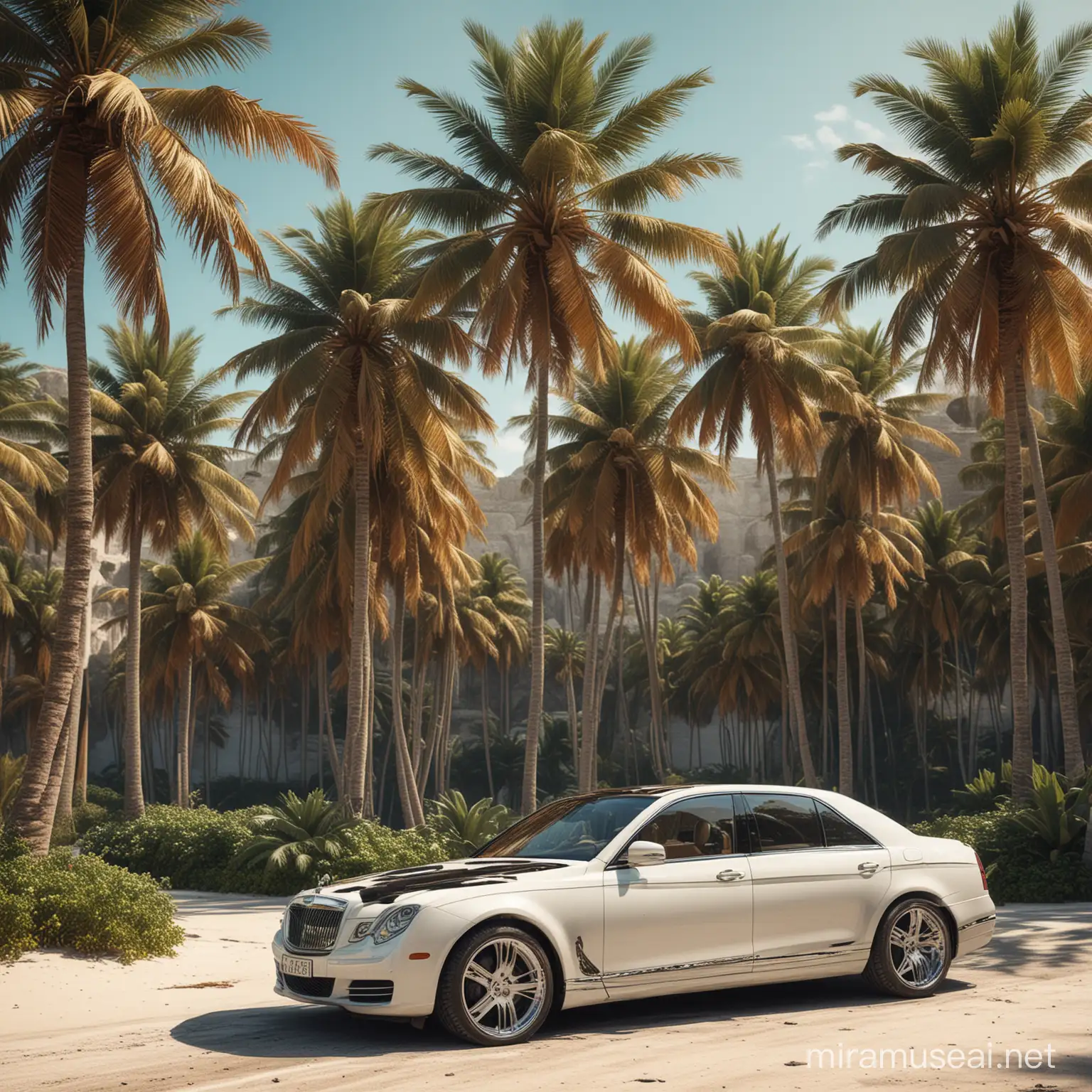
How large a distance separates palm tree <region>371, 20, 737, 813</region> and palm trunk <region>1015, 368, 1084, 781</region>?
21.7 feet

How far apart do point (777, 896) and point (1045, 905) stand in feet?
30.1

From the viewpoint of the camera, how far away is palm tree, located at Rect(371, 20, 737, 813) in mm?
20469

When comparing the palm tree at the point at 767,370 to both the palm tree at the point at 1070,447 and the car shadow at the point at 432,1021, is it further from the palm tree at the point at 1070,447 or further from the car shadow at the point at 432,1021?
the car shadow at the point at 432,1021

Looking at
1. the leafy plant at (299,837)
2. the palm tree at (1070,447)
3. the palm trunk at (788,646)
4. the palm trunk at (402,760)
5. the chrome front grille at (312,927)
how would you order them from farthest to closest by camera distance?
1. the palm tree at (1070,447)
2. the palm trunk at (788,646)
3. the palm trunk at (402,760)
4. the leafy plant at (299,837)
5. the chrome front grille at (312,927)

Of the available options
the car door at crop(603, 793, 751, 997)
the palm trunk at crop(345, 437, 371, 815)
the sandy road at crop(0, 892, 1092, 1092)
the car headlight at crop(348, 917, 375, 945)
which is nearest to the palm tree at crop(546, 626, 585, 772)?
the palm trunk at crop(345, 437, 371, 815)

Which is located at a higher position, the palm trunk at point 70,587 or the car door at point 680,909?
the palm trunk at point 70,587

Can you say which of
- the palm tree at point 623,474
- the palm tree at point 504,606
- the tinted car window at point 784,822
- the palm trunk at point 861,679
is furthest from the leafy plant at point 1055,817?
the palm tree at point 504,606

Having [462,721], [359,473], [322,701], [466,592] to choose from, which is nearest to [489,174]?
[359,473]

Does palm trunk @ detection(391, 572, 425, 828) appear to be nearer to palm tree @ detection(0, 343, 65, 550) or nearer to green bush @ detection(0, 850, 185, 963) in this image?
palm tree @ detection(0, 343, 65, 550)

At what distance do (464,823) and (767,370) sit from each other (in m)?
14.3

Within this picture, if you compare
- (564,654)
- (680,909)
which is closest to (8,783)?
(680,909)

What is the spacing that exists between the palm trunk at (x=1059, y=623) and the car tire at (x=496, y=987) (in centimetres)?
1482

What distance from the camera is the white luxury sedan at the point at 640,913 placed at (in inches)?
258

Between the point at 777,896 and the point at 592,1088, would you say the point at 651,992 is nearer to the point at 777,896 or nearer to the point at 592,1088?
the point at 777,896
